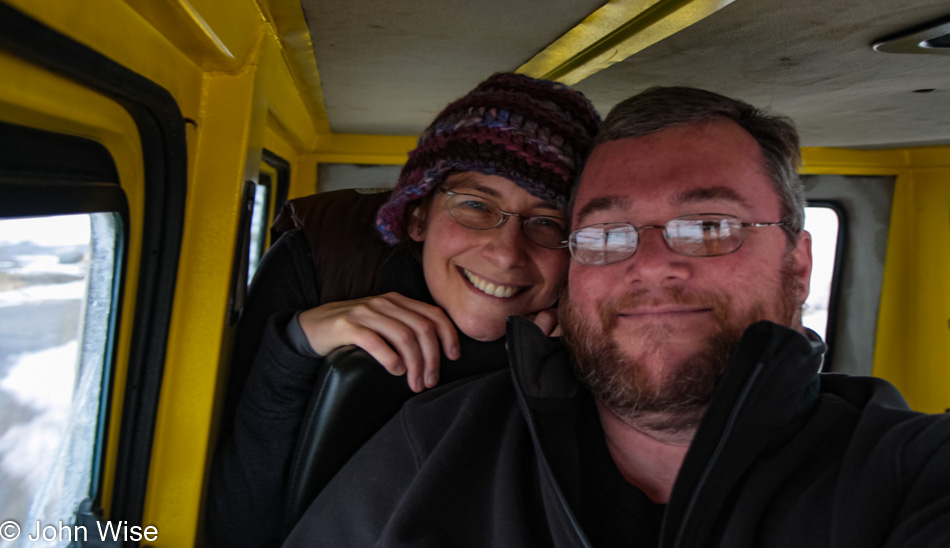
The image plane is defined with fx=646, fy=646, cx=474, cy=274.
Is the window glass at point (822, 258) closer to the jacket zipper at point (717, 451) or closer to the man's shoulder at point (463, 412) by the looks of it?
the man's shoulder at point (463, 412)

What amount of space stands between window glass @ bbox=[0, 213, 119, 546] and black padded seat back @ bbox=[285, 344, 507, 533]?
475 millimetres

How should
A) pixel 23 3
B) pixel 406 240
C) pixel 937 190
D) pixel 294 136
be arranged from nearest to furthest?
pixel 23 3 → pixel 406 240 → pixel 294 136 → pixel 937 190

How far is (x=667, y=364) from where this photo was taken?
1.41 meters

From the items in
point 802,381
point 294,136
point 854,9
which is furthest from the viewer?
point 294,136

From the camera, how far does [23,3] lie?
82cm

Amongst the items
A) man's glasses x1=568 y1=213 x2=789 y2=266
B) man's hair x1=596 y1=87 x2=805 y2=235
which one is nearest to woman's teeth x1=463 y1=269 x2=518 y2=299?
man's glasses x1=568 y1=213 x2=789 y2=266

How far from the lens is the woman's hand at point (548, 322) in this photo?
1803 mm

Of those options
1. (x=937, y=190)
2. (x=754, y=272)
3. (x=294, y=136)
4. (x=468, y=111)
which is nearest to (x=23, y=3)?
(x=468, y=111)

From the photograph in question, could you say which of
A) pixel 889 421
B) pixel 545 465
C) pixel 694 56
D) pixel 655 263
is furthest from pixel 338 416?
pixel 694 56

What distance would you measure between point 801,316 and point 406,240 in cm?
110

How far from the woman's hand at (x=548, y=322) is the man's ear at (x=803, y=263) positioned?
61 cm

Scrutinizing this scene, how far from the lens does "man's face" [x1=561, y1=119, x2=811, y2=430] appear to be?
4.60 ft

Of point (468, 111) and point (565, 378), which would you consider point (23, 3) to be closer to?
point (468, 111)

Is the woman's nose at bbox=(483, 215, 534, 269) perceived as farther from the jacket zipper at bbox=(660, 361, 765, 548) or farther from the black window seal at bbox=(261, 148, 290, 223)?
the black window seal at bbox=(261, 148, 290, 223)
